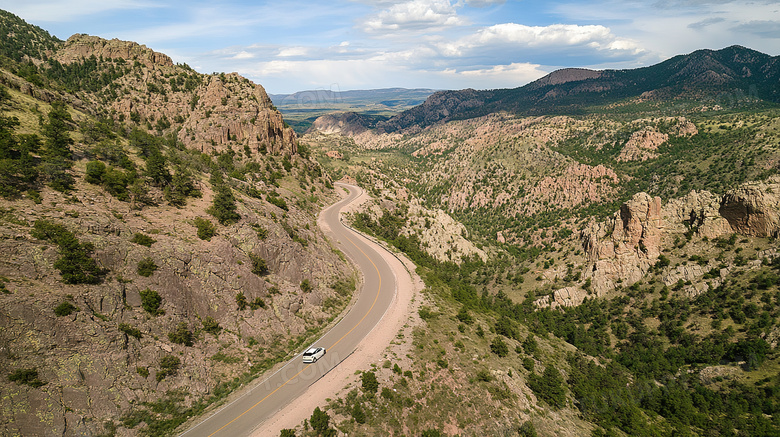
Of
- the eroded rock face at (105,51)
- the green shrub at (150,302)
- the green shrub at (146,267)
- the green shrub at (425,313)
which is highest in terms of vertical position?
the eroded rock face at (105,51)

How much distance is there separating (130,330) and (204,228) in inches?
529

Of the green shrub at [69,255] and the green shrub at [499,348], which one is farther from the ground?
the green shrub at [69,255]

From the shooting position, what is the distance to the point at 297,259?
1708 inches

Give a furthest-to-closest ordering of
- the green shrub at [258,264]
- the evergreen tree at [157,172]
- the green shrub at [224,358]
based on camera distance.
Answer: the green shrub at [258,264] < the evergreen tree at [157,172] < the green shrub at [224,358]

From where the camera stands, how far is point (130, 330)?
968 inches

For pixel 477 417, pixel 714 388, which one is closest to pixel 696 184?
pixel 714 388

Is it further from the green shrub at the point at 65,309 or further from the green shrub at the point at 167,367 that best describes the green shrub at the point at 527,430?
the green shrub at the point at 65,309

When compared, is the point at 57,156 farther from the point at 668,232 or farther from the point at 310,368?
the point at 668,232

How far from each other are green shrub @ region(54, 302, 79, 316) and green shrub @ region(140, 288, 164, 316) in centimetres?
463

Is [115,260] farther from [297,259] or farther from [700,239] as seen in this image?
[700,239]

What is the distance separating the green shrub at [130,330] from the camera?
24.2 m

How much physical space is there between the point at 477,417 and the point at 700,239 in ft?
221

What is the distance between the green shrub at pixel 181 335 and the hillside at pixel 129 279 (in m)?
0.15

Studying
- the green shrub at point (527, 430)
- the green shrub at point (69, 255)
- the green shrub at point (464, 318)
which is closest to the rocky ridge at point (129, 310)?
the green shrub at point (69, 255)
